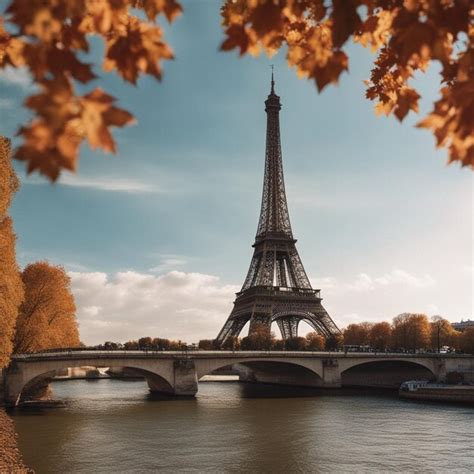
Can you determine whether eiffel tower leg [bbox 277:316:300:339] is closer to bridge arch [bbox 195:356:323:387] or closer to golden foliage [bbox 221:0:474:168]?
bridge arch [bbox 195:356:323:387]

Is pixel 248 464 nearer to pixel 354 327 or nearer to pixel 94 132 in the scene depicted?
pixel 94 132

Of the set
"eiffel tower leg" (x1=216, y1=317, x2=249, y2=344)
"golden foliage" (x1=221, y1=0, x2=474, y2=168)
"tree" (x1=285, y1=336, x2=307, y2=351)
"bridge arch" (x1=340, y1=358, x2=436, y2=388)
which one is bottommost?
"bridge arch" (x1=340, y1=358, x2=436, y2=388)

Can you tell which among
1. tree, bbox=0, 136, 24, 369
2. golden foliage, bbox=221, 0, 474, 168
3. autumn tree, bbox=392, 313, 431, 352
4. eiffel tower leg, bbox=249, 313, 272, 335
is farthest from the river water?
autumn tree, bbox=392, 313, 431, 352

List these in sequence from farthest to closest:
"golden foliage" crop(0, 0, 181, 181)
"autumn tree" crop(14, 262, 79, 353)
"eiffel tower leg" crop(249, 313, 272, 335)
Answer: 1. "eiffel tower leg" crop(249, 313, 272, 335)
2. "autumn tree" crop(14, 262, 79, 353)
3. "golden foliage" crop(0, 0, 181, 181)

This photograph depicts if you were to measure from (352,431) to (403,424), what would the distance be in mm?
4701

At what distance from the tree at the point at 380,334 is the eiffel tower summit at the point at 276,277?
14.0 meters

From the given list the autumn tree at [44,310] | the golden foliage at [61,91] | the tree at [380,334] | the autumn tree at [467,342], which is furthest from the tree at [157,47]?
the tree at [380,334]

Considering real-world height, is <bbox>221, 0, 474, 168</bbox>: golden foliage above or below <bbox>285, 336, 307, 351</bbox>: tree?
above

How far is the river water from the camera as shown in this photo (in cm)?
2152

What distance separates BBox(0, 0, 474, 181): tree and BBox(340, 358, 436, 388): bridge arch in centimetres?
6733

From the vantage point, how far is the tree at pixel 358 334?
317 feet

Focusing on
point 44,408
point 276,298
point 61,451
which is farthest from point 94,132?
point 276,298

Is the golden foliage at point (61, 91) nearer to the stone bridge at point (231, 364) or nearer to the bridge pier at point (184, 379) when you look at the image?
the stone bridge at point (231, 364)

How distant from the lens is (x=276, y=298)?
255ft
